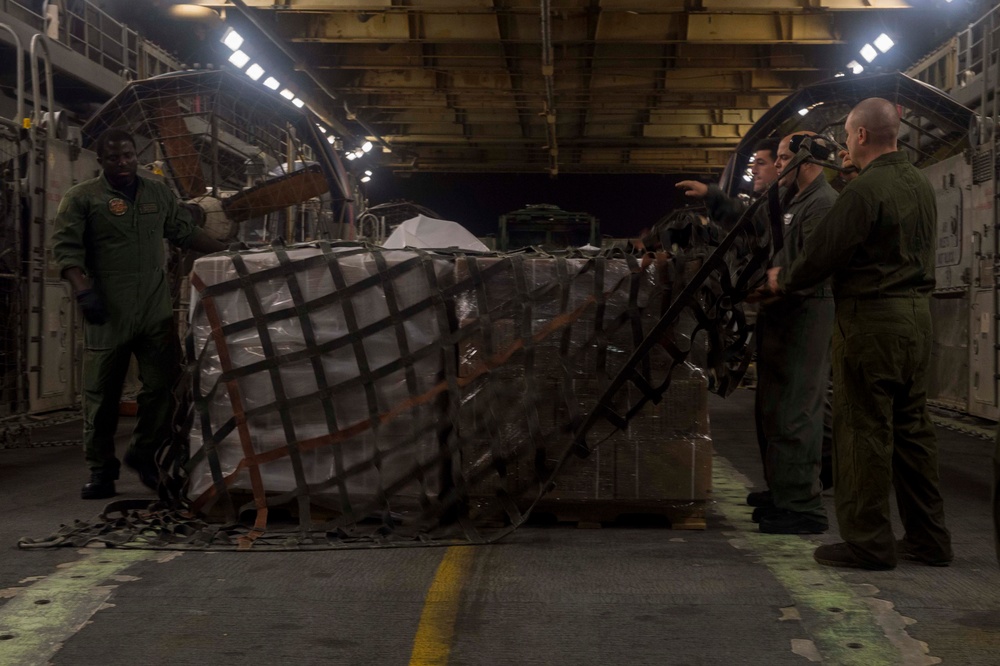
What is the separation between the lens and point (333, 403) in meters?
5.12

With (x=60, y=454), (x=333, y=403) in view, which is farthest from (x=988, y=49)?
(x=60, y=454)

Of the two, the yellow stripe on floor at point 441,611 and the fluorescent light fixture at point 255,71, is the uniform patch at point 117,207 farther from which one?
the fluorescent light fixture at point 255,71

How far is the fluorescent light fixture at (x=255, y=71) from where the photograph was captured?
1675 cm

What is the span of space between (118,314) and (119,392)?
49 cm

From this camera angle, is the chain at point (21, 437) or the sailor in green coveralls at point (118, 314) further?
the chain at point (21, 437)

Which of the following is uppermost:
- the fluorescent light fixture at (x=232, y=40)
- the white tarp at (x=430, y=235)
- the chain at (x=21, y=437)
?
the fluorescent light fixture at (x=232, y=40)

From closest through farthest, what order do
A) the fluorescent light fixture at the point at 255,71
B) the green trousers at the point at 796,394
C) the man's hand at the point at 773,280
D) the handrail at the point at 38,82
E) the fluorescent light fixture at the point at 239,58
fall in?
the man's hand at the point at 773,280
the green trousers at the point at 796,394
the handrail at the point at 38,82
the fluorescent light fixture at the point at 239,58
the fluorescent light fixture at the point at 255,71

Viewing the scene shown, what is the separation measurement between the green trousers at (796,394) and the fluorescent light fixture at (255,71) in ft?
44.0

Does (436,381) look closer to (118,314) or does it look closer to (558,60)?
(118,314)

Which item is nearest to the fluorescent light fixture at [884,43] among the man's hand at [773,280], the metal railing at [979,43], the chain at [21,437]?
the metal railing at [979,43]

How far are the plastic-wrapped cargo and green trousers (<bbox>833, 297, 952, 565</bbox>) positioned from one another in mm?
860

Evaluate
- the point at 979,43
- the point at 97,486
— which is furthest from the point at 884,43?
the point at 97,486

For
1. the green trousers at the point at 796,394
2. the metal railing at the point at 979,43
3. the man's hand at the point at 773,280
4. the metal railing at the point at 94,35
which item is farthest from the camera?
the metal railing at the point at 94,35

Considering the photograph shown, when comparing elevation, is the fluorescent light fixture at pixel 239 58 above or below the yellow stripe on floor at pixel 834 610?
above
